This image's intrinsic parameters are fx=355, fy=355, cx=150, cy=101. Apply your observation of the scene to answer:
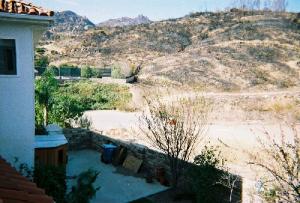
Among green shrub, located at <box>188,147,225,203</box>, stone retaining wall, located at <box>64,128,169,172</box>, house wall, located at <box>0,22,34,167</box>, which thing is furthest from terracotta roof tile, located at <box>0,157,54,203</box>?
stone retaining wall, located at <box>64,128,169,172</box>

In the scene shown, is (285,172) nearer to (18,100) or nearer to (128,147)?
(18,100)

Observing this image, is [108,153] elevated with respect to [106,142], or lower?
lower

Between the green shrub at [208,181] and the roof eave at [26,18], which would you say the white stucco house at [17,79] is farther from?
the green shrub at [208,181]

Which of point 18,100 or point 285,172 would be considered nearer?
point 285,172

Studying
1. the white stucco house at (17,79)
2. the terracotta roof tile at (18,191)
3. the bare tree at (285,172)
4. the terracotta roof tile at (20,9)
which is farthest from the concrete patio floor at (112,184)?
the terracotta roof tile at (18,191)

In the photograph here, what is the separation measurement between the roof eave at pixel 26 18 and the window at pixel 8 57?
0.64 m

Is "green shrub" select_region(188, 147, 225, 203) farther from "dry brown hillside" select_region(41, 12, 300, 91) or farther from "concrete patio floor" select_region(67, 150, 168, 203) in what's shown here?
"dry brown hillside" select_region(41, 12, 300, 91)

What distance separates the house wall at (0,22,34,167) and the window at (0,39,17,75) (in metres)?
0.11

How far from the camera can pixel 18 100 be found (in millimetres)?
9312

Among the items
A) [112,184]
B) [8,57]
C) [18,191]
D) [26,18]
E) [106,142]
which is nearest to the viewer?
[18,191]

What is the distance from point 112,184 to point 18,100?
550cm

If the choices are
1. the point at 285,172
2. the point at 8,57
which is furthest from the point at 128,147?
the point at 285,172

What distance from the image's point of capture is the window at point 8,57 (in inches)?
358

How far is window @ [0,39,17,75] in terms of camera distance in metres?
9.09
